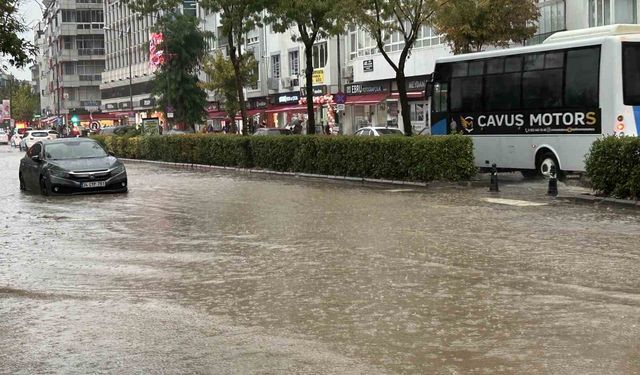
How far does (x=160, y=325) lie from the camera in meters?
7.44

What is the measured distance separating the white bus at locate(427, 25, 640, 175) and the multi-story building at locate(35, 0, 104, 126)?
336ft

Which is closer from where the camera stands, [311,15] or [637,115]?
[637,115]

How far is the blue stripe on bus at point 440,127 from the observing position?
85.1ft

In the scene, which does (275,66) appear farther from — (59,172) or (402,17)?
(59,172)

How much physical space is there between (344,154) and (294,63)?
135 ft

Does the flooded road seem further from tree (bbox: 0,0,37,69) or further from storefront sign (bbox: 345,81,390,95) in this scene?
storefront sign (bbox: 345,81,390,95)

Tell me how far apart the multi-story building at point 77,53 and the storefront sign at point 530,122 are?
102668 millimetres

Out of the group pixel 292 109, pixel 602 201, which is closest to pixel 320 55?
pixel 292 109

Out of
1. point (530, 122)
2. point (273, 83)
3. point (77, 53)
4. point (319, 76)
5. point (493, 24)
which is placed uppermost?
point (77, 53)

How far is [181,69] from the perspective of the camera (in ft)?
203

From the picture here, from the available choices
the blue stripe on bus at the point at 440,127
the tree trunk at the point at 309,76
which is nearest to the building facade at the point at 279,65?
the tree trunk at the point at 309,76

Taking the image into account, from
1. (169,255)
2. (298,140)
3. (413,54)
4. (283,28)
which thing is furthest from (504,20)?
(169,255)

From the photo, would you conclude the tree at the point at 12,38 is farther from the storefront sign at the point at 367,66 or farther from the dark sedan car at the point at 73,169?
the storefront sign at the point at 367,66

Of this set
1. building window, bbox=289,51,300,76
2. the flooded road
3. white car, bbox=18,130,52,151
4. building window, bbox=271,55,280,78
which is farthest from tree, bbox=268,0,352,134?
white car, bbox=18,130,52,151
